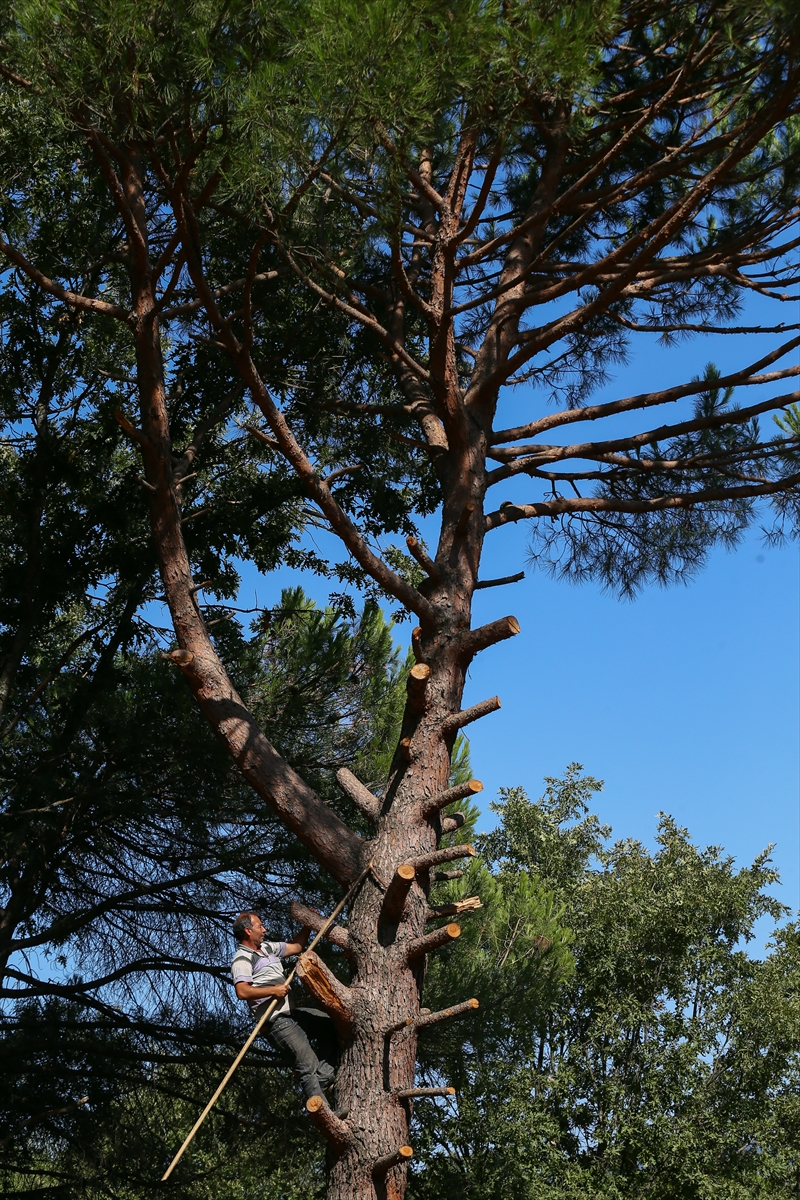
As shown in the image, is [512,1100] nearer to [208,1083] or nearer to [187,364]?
[208,1083]

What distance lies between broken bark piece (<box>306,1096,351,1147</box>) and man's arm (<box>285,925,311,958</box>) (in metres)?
0.67

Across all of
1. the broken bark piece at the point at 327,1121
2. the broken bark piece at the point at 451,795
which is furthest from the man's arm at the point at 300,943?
the broken bark piece at the point at 451,795

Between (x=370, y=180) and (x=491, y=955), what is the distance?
6374 mm

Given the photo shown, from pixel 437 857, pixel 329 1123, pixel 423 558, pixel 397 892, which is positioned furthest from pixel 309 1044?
pixel 423 558

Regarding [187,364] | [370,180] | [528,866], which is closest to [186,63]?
[370,180]

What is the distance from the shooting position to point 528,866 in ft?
57.3

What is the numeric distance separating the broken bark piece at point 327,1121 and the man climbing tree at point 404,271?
1 centimetres

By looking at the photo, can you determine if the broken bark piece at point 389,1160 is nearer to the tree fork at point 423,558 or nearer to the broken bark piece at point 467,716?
the broken bark piece at point 467,716

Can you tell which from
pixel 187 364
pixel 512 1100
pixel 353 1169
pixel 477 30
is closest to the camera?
pixel 353 1169

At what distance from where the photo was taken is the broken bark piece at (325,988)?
15.3 feet

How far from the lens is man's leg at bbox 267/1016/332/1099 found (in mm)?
4902

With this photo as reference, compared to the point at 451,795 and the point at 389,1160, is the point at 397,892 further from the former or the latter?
the point at 389,1160

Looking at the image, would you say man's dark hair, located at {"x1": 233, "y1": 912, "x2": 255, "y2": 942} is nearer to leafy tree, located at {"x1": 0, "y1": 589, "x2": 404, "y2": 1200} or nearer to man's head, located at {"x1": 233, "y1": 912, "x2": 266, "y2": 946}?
man's head, located at {"x1": 233, "y1": 912, "x2": 266, "y2": 946}

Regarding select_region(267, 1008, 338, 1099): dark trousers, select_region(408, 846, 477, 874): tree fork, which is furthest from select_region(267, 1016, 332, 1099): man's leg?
select_region(408, 846, 477, 874): tree fork
